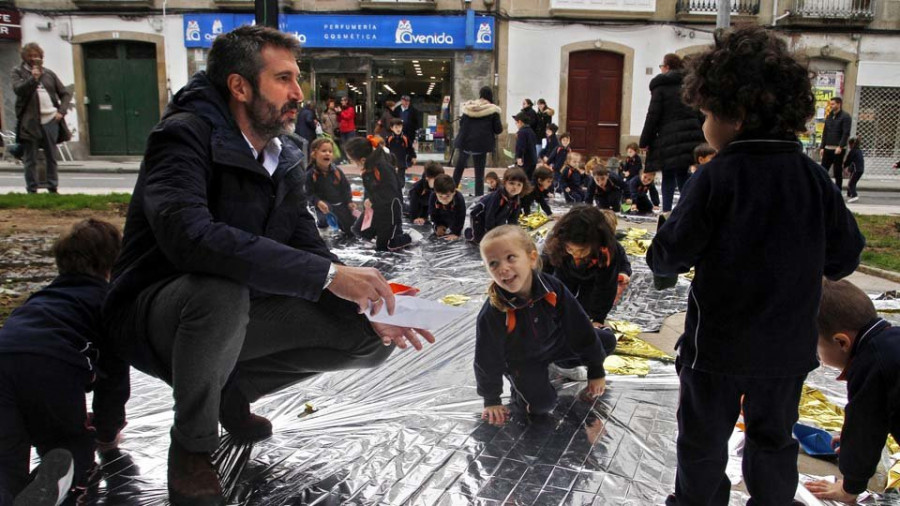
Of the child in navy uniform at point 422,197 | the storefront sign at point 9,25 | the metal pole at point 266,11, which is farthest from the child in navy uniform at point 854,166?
the storefront sign at point 9,25

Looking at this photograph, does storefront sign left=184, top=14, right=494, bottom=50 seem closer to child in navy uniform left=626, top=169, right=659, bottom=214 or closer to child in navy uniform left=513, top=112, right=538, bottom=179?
child in navy uniform left=513, top=112, right=538, bottom=179

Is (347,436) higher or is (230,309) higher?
(230,309)

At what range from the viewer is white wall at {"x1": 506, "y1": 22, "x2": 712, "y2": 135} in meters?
17.0

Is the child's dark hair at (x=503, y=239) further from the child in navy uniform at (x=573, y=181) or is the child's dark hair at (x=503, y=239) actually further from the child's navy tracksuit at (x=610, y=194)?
the child in navy uniform at (x=573, y=181)

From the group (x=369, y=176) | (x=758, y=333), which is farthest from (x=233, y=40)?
(x=369, y=176)

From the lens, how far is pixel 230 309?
1789 mm

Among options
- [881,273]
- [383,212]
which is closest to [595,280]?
[383,212]

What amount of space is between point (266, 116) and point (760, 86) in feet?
4.42

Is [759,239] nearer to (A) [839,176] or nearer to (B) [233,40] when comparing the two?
(B) [233,40]

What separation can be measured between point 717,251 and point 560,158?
10384 millimetres

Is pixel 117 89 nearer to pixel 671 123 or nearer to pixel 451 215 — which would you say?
pixel 451 215

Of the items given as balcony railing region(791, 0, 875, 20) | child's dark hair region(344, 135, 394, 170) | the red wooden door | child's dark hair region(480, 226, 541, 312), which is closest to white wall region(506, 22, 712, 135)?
the red wooden door

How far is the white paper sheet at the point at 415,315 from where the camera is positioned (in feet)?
6.20

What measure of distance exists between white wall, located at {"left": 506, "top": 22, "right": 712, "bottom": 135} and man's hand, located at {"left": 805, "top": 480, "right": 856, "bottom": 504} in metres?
15.5
